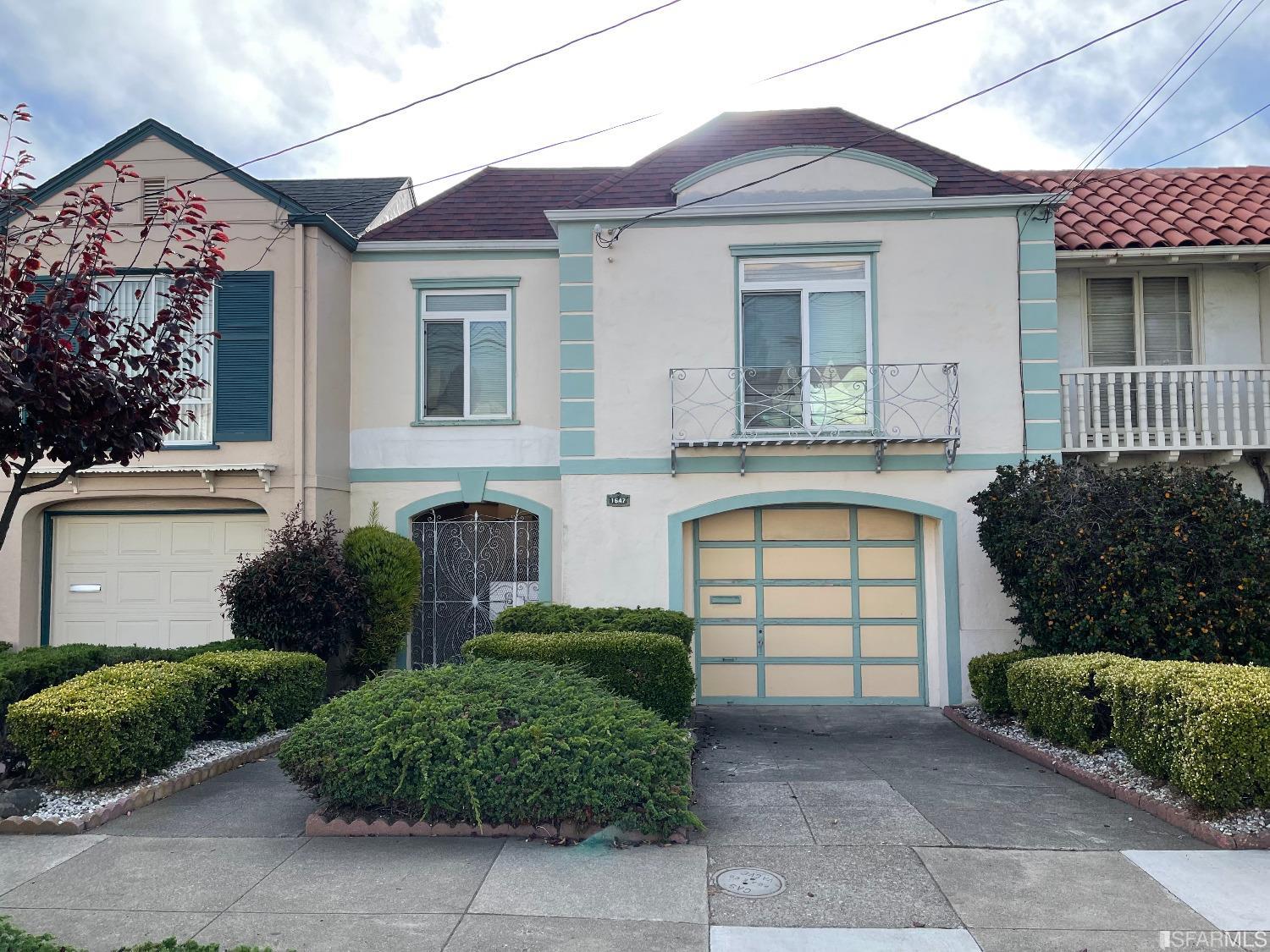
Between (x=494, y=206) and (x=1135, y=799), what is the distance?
10108 millimetres

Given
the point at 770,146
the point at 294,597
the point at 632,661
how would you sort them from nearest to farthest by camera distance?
the point at 632,661 → the point at 294,597 → the point at 770,146

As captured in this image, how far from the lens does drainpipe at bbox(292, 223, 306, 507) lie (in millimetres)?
11148

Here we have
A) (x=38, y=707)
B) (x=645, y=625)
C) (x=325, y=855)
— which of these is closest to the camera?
(x=325, y=855)

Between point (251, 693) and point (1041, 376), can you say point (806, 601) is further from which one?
point (251, 693)

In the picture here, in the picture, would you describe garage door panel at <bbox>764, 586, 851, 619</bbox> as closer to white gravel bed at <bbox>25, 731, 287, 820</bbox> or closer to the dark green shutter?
white gravel bed at <bbox>25, 731, 287, 820</bbox>

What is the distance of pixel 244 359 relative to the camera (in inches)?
449

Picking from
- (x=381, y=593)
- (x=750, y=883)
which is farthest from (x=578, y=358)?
(x=750, y=883)

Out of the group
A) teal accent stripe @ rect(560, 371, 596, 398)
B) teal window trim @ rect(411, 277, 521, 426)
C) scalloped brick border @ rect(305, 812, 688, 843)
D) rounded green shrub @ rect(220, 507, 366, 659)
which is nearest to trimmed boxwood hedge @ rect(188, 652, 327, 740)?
rounded green shrub @ rect(220, 507, 366, 659)

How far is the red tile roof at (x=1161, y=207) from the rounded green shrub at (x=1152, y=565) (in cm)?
369

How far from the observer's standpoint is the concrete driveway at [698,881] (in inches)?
182

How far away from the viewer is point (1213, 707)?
19.5 feet

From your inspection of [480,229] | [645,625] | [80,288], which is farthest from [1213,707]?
[480,229]

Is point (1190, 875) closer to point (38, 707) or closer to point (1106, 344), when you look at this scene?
point (38, 707)

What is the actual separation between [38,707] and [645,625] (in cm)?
519
